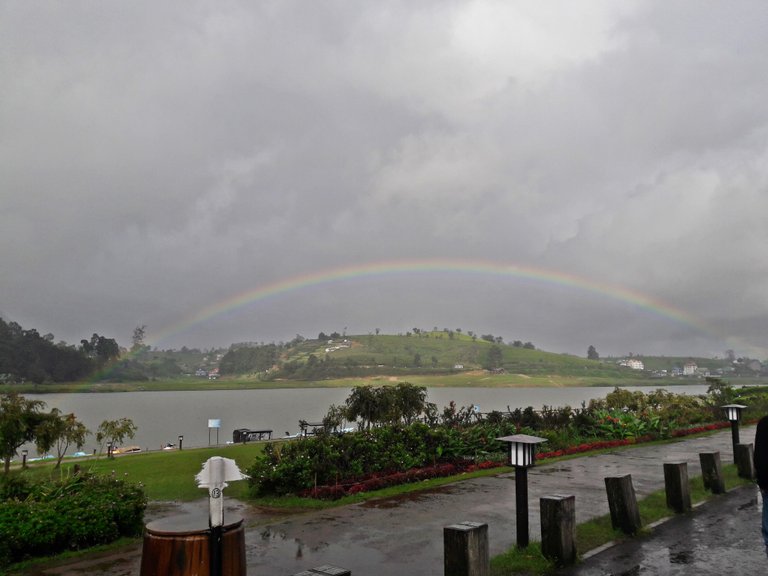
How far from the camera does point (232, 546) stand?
4.24 metres

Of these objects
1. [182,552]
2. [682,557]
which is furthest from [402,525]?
[182,552]

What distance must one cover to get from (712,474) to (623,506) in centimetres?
415

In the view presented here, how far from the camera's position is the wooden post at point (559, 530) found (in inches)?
281

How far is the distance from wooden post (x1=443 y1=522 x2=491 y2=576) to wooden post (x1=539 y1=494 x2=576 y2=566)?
148cm

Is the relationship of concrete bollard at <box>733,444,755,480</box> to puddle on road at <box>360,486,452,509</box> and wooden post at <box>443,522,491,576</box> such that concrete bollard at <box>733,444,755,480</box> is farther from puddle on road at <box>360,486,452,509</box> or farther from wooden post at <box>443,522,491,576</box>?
wooden post at <box>443,522,491,576</box>

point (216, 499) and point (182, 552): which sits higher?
point (216, 499)

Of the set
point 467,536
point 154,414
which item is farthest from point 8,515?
point 154,414

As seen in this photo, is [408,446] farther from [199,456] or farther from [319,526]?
[199,456]

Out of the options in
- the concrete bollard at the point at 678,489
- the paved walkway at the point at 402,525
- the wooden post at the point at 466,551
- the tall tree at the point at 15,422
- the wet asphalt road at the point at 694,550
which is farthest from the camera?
the tall tree at the point at 15,422

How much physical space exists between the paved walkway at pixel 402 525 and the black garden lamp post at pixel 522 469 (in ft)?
1.47

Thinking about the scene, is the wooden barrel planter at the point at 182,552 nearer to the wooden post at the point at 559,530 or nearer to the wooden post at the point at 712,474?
the wooden post at the point at 559,530

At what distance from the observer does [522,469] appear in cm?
816

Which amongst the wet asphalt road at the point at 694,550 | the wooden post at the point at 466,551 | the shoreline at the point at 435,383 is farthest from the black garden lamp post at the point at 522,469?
the shoreline at the point at 435,383

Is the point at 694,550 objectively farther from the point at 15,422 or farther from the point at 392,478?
the point at 15,422
